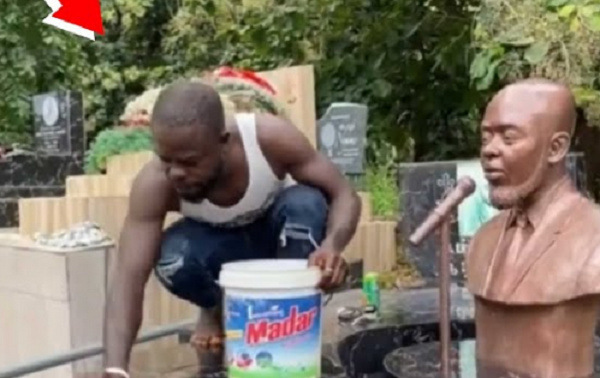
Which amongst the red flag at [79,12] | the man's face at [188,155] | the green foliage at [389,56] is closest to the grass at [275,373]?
the man's face at [188,155]

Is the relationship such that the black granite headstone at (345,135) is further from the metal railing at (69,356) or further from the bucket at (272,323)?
the bucket at (272,323)

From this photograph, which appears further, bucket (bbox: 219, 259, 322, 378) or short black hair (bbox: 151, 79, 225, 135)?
short black hair (bbox: 151, 79, 225, 135)

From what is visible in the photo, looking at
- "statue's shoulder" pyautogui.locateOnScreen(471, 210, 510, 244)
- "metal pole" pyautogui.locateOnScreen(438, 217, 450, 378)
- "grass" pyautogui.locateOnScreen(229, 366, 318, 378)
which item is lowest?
"grass" pyautogui.locateOnScreen(229, 366, 318, 378)

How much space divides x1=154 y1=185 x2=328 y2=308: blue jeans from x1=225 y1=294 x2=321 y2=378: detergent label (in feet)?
1.37

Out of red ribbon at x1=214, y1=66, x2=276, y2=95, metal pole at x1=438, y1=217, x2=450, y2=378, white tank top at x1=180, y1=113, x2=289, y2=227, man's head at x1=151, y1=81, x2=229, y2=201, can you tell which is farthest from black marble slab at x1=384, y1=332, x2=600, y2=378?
red ribbon at x1=214, y1=66, x2=276, y2=95

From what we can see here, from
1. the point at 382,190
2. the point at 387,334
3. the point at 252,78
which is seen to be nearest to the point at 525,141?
the point at 387,334

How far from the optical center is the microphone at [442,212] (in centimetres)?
194

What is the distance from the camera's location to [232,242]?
2.54 metres

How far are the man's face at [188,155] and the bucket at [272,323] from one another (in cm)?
21

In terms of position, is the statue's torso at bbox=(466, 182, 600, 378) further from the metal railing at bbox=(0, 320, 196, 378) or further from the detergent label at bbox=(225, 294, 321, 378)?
the metal railing at bbox=(0, 320, 196, 378)

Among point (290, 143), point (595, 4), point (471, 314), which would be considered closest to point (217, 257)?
point (290, 143)

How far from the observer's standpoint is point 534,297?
1917 millimetres

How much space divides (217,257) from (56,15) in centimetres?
439

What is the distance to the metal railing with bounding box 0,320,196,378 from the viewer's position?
2.50 meters
